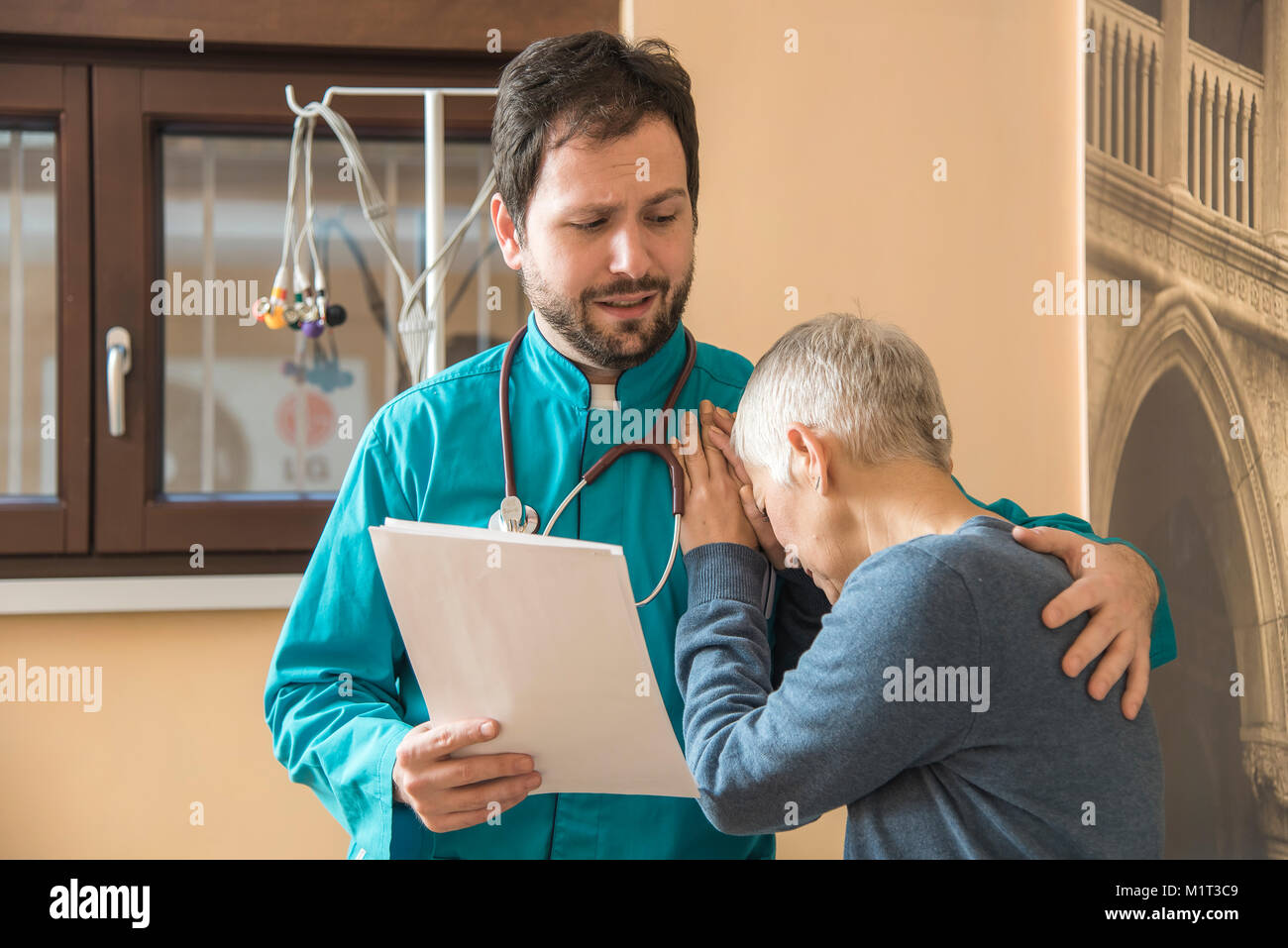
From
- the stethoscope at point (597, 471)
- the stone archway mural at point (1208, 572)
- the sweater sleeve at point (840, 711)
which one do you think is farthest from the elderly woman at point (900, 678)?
the stone archway mural at point (1208, 572)

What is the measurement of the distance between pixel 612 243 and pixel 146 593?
4.46 ft

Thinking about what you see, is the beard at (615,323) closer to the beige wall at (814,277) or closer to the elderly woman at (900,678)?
the elderly woman at (900,678)

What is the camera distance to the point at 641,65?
1.13m

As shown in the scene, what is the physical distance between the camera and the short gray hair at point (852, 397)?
95 cm

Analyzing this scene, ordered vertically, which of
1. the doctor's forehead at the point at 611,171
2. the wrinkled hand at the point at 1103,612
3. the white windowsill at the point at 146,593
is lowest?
the white windowsill at the point at 146,593

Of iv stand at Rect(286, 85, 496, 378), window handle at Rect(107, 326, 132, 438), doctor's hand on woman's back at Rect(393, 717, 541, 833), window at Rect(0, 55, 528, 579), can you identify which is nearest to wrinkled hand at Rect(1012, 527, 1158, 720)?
doctor's hand on woman's back at Rect(393, 717, 541, 833)

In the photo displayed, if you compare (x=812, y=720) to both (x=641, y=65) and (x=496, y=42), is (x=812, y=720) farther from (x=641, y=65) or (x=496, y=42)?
(x=496, y=42)

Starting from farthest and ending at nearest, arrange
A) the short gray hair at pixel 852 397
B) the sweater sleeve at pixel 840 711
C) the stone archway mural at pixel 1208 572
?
the stone archway mural at pixel 1208 572 → the short gray hair at pixel 852 397 → the sweater sleeve at pixel 840 711

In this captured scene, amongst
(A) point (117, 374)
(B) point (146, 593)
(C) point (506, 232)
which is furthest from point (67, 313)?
(C) point (506, 232)

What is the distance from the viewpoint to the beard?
1123 mm

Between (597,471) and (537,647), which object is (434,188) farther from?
(537,647)

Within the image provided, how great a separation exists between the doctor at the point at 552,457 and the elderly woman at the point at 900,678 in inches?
7.7
